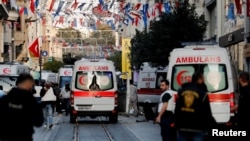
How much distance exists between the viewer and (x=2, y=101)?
10.4m

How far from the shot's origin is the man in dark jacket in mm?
10289

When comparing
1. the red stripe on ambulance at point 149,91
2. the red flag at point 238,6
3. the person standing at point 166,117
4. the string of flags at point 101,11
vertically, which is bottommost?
the red stripe on ambulance at point 149,91

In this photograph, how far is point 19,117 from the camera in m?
10.3

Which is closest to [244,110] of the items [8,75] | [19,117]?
[19,117]

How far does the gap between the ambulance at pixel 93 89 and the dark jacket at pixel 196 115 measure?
772 inches

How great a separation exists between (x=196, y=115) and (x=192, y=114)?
7 cm

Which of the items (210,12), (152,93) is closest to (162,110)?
(152,93)

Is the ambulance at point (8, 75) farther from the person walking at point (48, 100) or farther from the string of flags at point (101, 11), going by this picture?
→ the person walking at point (48, 100)

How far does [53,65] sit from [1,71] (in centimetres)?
6871

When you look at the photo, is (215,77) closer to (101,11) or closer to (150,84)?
(150,84)

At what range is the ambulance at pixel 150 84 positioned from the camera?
34.4 m

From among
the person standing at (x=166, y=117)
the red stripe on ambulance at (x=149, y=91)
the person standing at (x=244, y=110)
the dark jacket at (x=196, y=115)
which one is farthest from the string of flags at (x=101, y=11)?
the dark jacket at (x=196, y=115)

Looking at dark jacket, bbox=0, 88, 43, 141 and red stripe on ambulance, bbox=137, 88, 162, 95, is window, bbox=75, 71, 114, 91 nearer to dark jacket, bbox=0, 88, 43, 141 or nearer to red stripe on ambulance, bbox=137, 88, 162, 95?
red stripe on ambulance, bbox=137, 88, 162, 95

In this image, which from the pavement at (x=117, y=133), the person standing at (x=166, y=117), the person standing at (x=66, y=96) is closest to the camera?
the person standing at (x=166, y=117)
